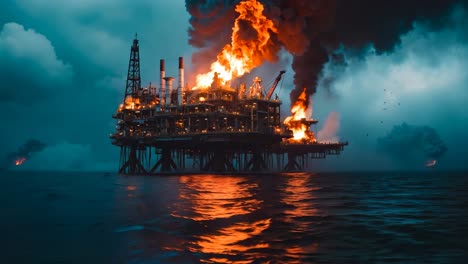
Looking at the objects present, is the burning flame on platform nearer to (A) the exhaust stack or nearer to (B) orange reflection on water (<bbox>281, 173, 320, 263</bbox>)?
(A) the exhaust stack

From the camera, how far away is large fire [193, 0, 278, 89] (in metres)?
89.4

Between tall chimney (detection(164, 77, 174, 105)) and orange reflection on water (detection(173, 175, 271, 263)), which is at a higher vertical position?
tall chimney (detection(164, 77, 174, 105))

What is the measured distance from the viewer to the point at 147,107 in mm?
104312

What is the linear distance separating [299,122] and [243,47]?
3653 cm

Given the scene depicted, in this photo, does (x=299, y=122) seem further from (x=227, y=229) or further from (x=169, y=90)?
(x=227, y=229)

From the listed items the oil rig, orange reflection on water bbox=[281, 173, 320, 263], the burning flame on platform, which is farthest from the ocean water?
the burning flame on platform

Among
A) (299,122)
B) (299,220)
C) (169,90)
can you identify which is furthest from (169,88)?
(299,220)

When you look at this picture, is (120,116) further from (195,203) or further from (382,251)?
(382,251)

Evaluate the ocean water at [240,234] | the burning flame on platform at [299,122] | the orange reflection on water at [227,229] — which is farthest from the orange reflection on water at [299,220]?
the burning flame on platform at [299,122]

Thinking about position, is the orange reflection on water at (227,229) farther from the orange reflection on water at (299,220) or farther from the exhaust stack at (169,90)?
the exhaust stack at (169,90)

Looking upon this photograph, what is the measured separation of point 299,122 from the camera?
120m

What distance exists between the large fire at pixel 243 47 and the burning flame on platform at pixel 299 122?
27375 mm

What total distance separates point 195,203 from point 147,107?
73.7 metres

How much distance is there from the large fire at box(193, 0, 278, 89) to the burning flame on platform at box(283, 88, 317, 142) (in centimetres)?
2737
